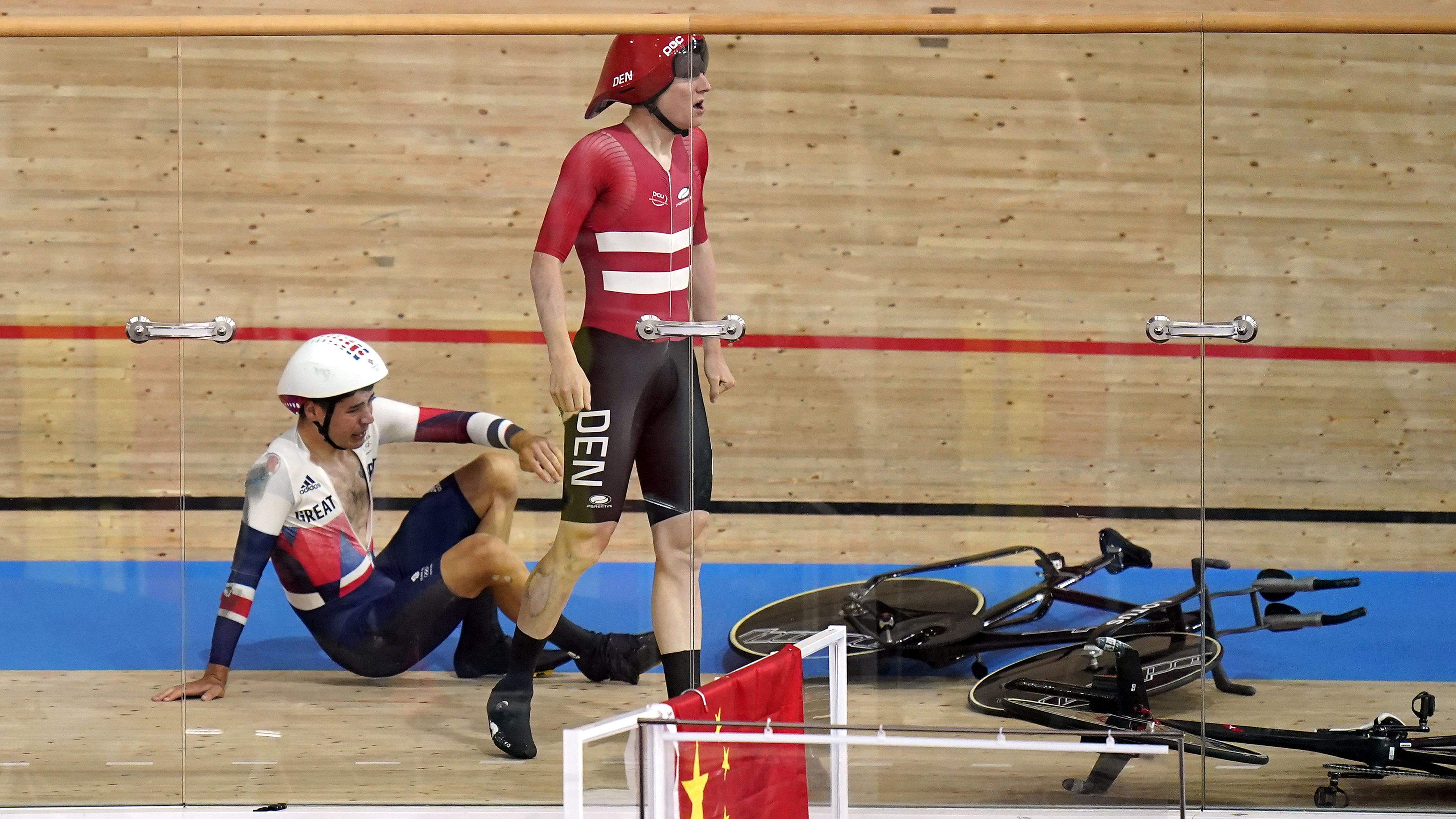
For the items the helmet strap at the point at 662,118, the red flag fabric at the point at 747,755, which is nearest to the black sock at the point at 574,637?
the red flag fabric at the point at 747,755

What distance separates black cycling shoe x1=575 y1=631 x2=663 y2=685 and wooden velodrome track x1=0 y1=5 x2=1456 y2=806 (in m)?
0.06

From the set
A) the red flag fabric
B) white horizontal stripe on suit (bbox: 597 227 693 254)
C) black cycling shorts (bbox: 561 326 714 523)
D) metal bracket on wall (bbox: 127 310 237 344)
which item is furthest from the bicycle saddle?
metal bracket on wall (bbox: 127 310 237 344)

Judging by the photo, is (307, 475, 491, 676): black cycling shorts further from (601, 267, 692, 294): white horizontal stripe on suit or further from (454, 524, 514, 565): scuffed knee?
(601, 267, 692, 294): white horizontal stripe on suit

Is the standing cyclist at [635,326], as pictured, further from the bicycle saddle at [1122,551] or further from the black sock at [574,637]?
the bicycle saddle at [1122,551]

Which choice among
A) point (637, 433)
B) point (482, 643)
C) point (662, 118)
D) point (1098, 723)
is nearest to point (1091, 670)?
point (1098, 723)

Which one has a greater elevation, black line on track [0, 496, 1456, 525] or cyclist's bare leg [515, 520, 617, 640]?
black line on track [0, 496, 1456, 525]

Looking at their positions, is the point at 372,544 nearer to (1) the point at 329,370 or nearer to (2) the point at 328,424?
(2) the point at 328,424

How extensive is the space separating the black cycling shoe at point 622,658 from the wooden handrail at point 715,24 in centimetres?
133

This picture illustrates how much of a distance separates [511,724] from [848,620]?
79cm

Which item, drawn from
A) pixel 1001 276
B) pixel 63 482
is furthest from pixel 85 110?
pixel 1001 276

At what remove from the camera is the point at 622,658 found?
286cm

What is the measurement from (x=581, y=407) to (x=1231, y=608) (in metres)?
1.49

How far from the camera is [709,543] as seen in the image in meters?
2.85

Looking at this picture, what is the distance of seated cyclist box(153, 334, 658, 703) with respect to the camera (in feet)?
9.29
